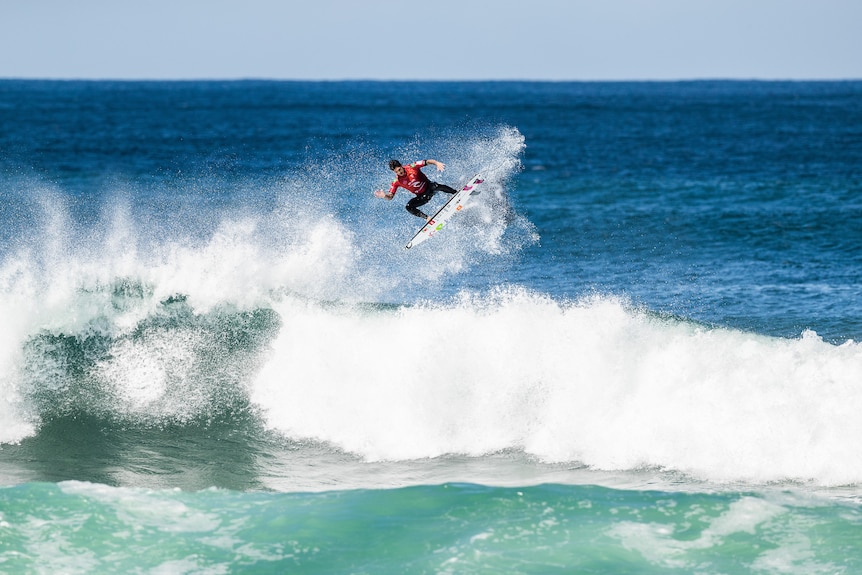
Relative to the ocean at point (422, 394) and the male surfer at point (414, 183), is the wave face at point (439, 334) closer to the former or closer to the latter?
the ocean at point (422, 394)

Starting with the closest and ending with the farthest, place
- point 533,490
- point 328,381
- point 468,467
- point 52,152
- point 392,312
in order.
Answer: point 533,490 → point 468,467 → point 328,381 → point 392,312 → point 52,152

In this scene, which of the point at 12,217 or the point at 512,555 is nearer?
the point at 512,555

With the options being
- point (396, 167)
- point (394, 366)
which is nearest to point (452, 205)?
point (396, 167)

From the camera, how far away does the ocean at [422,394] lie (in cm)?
1041

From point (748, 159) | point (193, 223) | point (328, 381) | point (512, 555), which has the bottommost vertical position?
point (512, 555)

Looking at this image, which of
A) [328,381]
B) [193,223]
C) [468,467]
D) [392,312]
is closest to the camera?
[468,467]

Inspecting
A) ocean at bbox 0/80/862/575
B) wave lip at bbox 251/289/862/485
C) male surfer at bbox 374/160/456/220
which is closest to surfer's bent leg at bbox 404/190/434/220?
male surfer at bbox 374/160/456/220

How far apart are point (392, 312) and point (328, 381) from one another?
182 cm

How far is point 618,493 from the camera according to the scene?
11219mm

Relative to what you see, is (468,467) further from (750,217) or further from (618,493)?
(750,217)

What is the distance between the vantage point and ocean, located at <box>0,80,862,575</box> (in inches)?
410

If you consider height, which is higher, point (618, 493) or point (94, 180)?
point (94, 180)

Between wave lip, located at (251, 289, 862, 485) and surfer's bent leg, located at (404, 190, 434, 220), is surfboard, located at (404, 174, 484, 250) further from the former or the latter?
wave lip, located at (251, 289, 862, 485)

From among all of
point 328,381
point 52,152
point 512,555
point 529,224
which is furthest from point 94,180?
point 512,555
